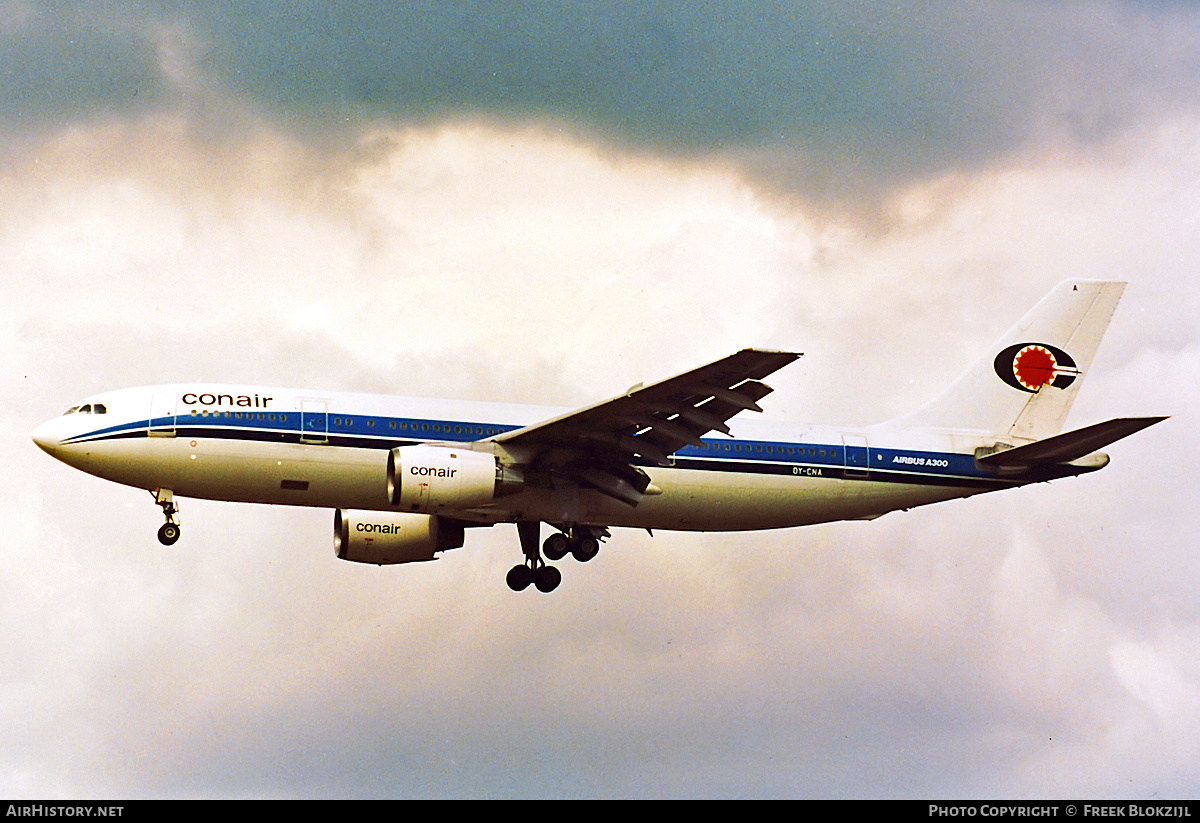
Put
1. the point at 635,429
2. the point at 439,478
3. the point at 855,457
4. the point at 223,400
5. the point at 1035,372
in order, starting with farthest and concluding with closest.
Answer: the point at 1035,372, the point at 855,457, the point at 635,429, the point at 223,400, the point at 439,478

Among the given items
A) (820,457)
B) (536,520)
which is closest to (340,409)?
(536,520)

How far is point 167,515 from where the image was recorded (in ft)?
122

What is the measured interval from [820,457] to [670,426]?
5.31 metres

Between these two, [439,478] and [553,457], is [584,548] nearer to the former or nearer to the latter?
[553,457]

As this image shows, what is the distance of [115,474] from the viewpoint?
120ft

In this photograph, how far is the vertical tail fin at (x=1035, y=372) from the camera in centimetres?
4431

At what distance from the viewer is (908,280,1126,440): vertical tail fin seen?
145 ft

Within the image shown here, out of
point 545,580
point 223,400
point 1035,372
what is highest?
point 1035,372

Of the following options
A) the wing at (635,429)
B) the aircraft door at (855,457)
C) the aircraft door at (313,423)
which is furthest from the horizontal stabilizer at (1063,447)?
the aircraft door at (313,423)

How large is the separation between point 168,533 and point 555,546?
377 inches

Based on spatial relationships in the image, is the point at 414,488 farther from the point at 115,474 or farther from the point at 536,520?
the point at 115,474

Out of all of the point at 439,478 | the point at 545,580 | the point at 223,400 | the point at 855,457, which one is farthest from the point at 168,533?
the point at 855,457

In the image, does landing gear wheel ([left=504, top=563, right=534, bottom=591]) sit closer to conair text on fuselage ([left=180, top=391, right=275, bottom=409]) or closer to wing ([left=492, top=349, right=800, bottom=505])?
wing ([left=492, top=349, right=800, bottom=505])
